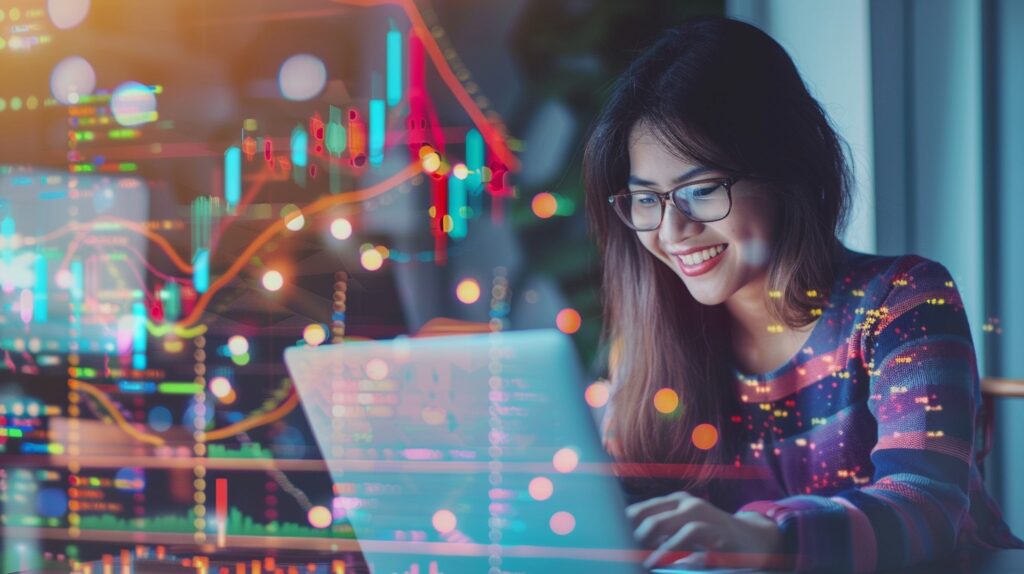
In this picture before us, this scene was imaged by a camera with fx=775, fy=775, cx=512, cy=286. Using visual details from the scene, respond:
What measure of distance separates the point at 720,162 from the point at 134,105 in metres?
0.72

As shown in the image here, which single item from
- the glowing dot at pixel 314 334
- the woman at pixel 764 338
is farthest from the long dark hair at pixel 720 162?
the glowing dot at pixel 314 334

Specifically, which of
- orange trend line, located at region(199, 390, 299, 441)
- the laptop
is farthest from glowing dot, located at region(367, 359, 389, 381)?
orange trend line, located at region(199, 390, 299, 441)

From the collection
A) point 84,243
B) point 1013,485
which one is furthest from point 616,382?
point 84,243

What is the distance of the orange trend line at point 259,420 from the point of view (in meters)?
0.91

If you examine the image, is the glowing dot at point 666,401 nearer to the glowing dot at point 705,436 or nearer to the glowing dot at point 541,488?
→ the glowing dot at point 705,436

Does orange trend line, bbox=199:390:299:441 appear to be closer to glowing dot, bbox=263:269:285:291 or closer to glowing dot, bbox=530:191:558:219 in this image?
glowing dot, bbox=263:269:285:291

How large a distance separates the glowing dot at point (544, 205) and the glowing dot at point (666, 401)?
0.84 ft

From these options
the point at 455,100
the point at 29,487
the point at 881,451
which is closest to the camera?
the point at 881,451

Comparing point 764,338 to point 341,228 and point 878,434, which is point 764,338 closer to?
point 878,434

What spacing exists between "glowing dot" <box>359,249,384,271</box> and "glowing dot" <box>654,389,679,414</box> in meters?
0.37

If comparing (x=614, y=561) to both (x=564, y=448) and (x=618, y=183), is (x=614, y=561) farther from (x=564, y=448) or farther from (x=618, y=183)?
(x=618, y=183)

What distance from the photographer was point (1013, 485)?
2.57 feet

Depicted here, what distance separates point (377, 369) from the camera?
2.85 ft

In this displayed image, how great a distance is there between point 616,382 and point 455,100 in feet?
1.26
